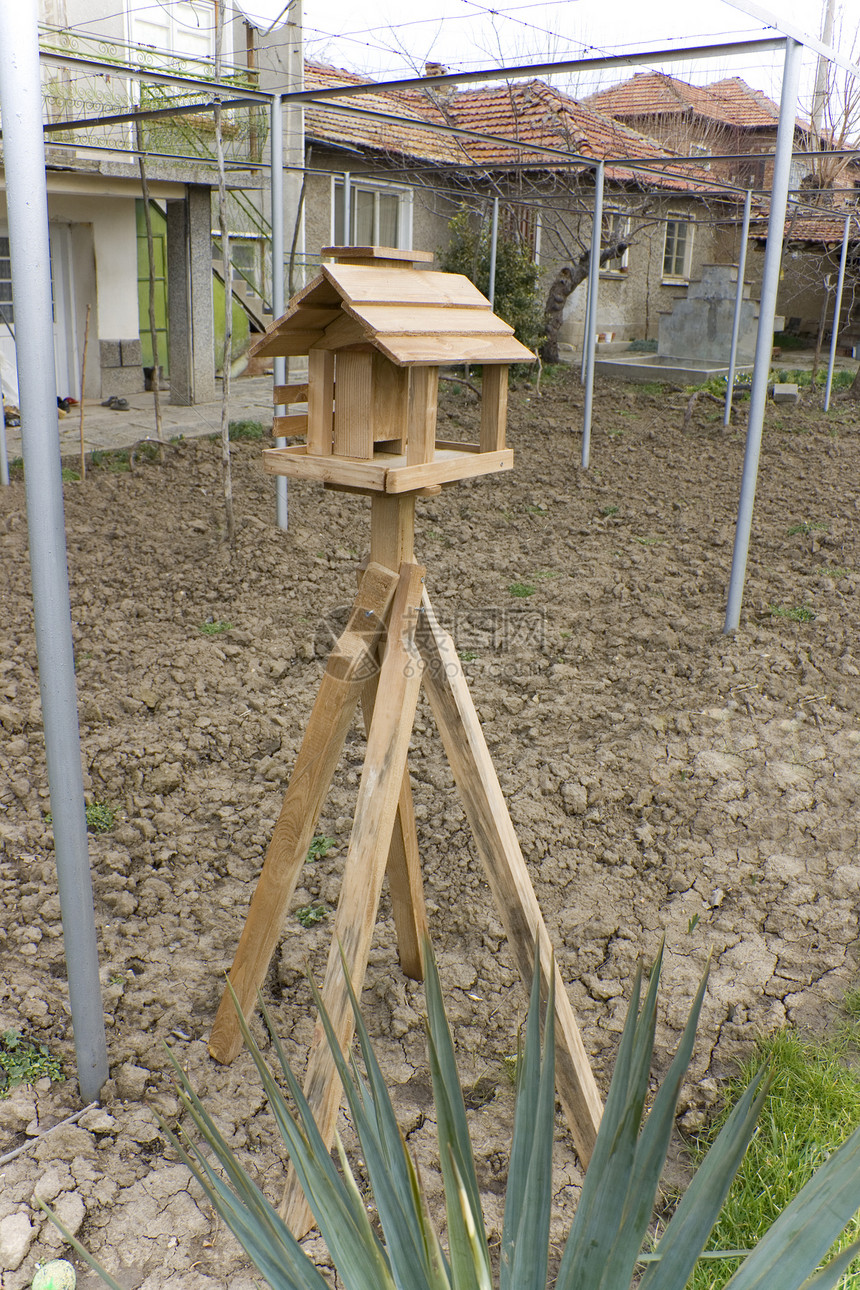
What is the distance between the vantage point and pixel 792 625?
16.9ft

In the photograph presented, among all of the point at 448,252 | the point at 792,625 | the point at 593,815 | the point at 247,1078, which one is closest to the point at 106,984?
the point at 247,1078

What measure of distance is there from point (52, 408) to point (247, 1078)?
61.0 inches

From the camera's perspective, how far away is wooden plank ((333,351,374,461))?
70.6 inches

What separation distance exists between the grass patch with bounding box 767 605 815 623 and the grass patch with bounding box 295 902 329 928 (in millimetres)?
3269

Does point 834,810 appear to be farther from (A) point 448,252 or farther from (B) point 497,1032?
(A) point 448,252

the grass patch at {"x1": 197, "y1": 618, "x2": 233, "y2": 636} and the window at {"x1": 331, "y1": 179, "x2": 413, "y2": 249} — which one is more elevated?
the window at {"x1": 331, "y1": 179, "x2": 413, "y2": 249}

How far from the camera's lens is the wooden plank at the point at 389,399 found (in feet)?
5.92

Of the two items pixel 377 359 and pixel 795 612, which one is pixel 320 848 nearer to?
pixel 377 359

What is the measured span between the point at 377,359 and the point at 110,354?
10515 millimetres

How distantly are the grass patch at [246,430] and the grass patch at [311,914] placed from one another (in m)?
6.67

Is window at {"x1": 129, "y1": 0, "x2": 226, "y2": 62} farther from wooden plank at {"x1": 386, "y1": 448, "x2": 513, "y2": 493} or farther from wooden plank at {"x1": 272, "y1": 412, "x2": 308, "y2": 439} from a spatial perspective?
wooden plank at {"x1": 386, "y1": 448, "x2": 513, "y2": 493}

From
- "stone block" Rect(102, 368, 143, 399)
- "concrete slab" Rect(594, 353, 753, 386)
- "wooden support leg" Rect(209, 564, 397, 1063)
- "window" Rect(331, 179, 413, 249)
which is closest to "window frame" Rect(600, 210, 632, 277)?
"concrete slab" Rect(594, 353, 753, 386)

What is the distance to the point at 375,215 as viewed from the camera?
14516 mm

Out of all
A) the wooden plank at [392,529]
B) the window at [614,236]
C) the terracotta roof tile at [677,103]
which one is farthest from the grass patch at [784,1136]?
the terracotta roof tile at [677,103]
